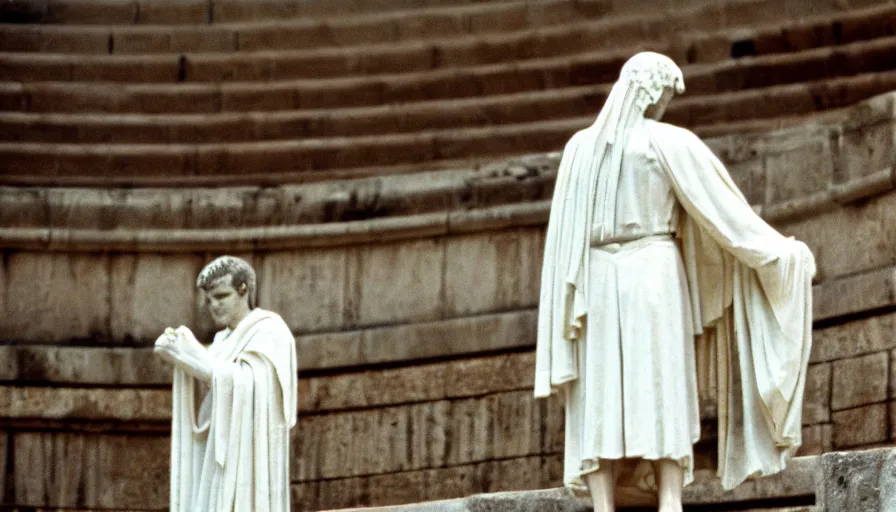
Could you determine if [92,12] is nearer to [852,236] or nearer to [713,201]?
[852,236]

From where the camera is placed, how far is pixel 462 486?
19688 millimetres

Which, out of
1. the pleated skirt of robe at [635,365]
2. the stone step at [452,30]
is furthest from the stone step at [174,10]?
the pleated skirt of robe at [635,365]

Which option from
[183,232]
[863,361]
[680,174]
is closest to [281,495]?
[680,174]

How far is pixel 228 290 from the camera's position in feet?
52.4

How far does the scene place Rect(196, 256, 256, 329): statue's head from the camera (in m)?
16.0

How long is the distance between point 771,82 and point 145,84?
15.1 feet

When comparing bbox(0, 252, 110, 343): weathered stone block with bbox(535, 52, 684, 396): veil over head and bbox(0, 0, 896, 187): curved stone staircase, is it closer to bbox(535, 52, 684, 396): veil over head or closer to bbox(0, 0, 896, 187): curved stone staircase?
bbox(0, 0, 896, 187): curved stone staircase

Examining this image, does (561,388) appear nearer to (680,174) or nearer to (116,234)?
(680,174)

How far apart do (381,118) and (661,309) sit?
772 centimetres

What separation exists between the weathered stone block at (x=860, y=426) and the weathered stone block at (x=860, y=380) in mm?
46

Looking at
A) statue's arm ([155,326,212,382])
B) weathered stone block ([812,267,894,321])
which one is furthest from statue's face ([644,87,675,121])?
weathered stone block ([812,267,894,321])

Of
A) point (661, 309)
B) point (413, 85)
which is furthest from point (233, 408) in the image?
point (413, 85)

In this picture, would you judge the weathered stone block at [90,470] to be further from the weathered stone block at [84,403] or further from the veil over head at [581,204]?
the veil over head at [581,204]

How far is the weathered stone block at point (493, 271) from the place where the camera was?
66.9ft
